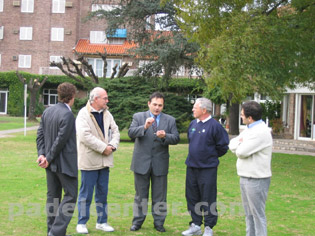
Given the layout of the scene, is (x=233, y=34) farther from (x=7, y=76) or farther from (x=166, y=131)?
(x=7, y=76)

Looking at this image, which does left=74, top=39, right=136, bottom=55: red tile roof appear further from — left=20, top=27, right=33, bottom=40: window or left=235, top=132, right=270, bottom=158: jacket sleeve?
left=235, top=132, right=270, bottom=158: jacket sleeve

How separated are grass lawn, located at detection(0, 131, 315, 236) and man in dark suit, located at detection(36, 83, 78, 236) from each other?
72 cm

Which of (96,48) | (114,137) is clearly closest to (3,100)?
(96,48)

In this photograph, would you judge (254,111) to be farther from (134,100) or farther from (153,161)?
(134,100)

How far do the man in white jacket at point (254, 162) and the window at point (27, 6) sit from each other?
5430 cm

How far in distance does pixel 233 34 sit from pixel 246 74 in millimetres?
1318

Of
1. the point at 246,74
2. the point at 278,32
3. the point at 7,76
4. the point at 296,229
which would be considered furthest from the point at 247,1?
the point at 7,76

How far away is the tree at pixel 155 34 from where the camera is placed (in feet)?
81.4

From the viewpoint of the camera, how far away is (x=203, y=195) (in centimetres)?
665

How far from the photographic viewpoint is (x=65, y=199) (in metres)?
6.07

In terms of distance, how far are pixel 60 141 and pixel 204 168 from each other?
2.09 m

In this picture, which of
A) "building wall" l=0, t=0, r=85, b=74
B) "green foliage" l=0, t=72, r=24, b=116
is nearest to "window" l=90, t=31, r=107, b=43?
"building wall" l=0, t=0, r=85, b=74

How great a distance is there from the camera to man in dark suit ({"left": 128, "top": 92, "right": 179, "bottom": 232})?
684cm

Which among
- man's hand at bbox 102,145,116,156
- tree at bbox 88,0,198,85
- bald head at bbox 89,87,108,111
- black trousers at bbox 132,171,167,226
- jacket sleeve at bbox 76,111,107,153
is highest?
tree at bbox 88,0,198,85
